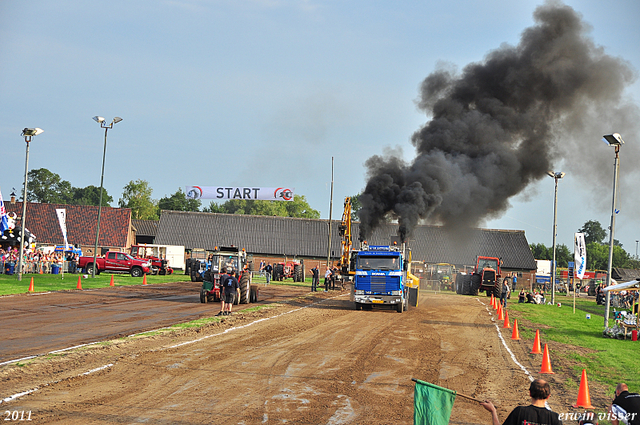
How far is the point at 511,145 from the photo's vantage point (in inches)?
1526

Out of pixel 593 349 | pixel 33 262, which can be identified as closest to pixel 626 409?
pixel 593 349

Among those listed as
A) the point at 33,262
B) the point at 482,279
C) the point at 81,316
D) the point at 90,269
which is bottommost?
the point at 90,269

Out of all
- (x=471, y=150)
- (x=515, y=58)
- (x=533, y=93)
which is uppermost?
(x=515, y=58)

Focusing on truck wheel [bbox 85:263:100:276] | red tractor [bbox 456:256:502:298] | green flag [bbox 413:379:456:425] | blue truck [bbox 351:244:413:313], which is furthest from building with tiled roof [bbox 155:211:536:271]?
Answer: green flag [bbox 413:379:456:425]

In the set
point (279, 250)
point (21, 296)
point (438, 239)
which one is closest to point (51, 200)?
point (279, 250)

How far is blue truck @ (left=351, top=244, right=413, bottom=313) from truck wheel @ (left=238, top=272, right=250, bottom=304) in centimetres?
477

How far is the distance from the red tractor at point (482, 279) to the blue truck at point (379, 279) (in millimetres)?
17649

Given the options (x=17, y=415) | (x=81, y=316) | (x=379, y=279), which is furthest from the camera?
(x=379, y=279)

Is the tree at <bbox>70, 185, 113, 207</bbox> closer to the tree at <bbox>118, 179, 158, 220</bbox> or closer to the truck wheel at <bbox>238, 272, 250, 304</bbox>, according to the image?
the tree at <bbox>118, 179, 158, 220</bbox>

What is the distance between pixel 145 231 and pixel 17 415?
80775 millimetres

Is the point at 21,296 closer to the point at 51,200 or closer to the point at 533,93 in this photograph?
the point at 533,93

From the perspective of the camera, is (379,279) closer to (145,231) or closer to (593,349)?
(593,349)

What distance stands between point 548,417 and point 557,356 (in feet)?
35.2

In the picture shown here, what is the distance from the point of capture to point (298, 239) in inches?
2840
